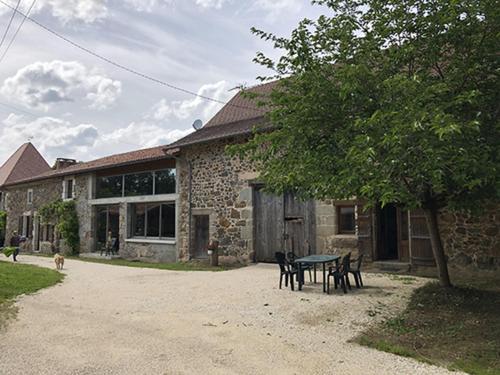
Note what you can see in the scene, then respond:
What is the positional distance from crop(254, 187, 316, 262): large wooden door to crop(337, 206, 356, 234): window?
30.6 inches

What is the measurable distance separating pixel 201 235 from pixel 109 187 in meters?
6.56

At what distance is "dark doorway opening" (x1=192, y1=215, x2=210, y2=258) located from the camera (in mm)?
14273

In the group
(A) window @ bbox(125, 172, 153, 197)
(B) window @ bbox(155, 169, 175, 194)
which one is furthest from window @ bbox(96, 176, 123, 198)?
(B) window @ bbox(155, 169, 175, 194)

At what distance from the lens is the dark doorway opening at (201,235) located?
46.8 feet

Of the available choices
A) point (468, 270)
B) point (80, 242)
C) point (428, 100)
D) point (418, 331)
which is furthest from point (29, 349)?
point (80, 242)

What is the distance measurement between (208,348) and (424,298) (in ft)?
12.8

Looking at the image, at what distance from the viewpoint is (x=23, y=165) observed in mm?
29141

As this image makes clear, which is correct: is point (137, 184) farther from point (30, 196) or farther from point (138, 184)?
point (30, 196)

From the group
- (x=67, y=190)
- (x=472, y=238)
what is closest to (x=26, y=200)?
(x=67, y=190)

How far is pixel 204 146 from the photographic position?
14.2 meters

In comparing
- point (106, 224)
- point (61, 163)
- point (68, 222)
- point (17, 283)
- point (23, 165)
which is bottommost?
point (17, 283)

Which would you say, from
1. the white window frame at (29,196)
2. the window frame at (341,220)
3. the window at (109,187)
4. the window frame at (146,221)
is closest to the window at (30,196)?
the white window frame at (29,196)

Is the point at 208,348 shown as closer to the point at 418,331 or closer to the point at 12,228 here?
the point at 418,331

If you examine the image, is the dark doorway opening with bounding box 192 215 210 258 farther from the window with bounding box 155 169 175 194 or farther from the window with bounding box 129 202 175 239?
the window with bounding box 155 169 175 194
